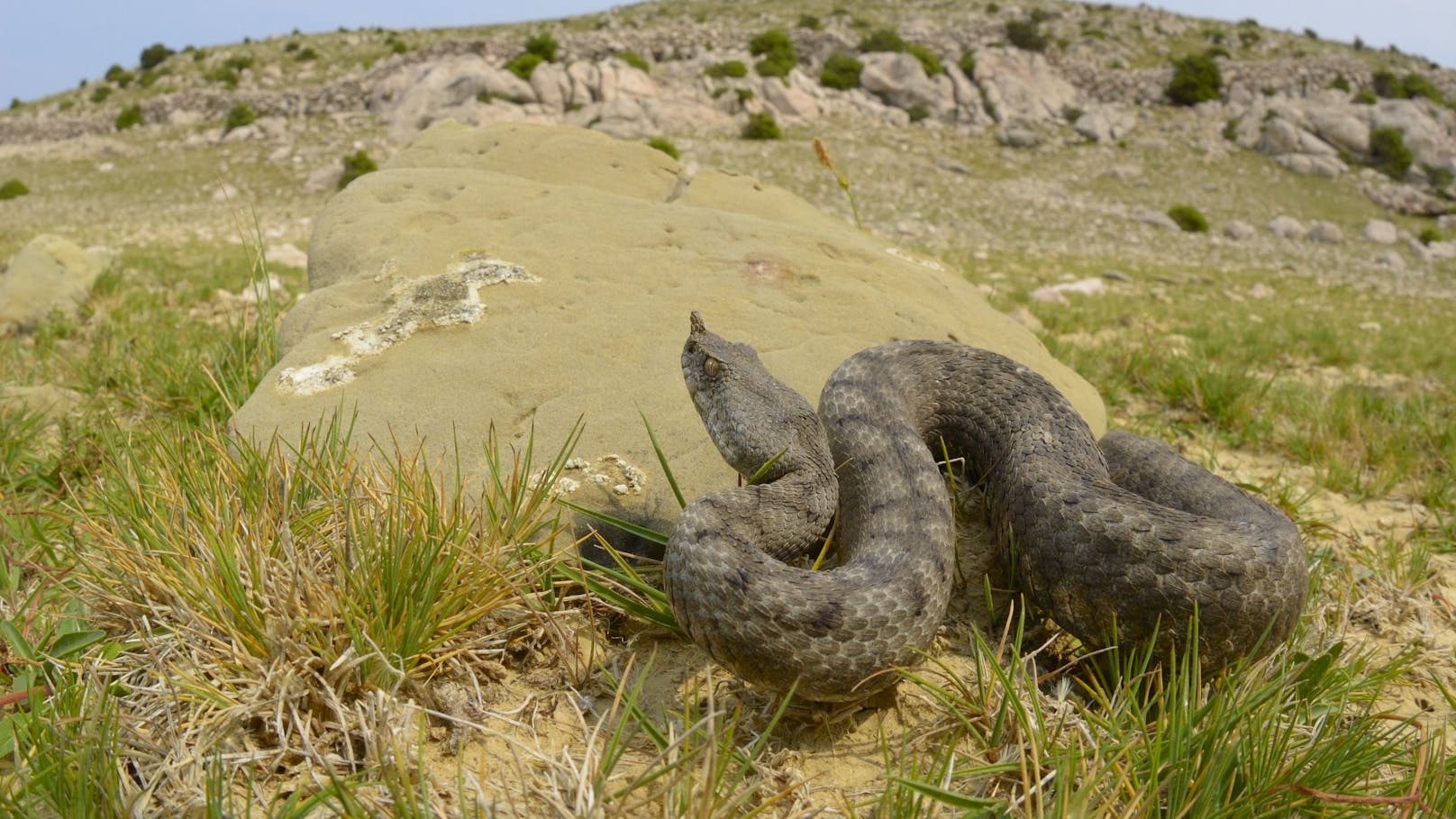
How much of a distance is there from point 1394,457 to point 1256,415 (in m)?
1.21

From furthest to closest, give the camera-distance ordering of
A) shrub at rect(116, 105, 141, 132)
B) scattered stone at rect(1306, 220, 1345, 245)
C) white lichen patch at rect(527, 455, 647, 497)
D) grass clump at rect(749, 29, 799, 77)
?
1. grass clump at rect(749, 29, 799, 77)
2. shrub at rect(116, 105, 141, 132)
3. scattered stone at rect(1306, 220, 1345, 245)
4. white lichen patch at rect(527, 455, 647, 497)

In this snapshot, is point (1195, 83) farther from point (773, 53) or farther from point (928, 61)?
point (773, 53)

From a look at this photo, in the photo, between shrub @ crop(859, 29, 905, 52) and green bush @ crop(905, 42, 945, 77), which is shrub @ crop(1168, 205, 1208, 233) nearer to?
green bush @ crop(905, 42, 945, 77)

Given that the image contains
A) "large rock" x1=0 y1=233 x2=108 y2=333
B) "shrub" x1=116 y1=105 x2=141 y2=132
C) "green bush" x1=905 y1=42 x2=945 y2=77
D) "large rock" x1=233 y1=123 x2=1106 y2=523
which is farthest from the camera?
"green bush" x1=905 y1=42 x2=945 y2=77

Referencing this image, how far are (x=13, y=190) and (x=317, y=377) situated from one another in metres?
35.8

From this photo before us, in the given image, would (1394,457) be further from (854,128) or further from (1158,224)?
(854,128)

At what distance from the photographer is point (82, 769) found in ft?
8.73

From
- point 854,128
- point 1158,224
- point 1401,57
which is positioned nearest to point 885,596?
point 1158,224

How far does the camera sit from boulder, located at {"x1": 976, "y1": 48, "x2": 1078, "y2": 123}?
162 feet

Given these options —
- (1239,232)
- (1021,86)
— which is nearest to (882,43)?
(1021,86)

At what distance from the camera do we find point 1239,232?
3381cm

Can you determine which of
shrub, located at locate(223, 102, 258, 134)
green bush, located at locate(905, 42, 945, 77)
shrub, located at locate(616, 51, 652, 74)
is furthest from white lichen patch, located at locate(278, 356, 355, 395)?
green bush, located at locate(905, 42, 945, 77)

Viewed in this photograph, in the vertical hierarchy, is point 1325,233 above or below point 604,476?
below

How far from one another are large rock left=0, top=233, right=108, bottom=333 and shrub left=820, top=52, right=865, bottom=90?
41800 millimetres
